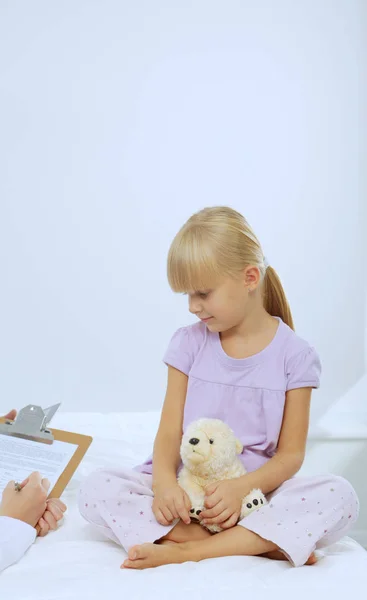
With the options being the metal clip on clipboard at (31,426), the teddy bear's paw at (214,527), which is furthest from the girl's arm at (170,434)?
the metal clip on clipboard at (31,426)

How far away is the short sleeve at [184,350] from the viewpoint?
1599mm

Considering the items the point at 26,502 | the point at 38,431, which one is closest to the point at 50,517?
the point at 26,502

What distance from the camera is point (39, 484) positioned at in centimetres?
137

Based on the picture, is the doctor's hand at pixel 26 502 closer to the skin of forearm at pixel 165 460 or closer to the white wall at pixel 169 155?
the skin of forearm at pixel 165 460

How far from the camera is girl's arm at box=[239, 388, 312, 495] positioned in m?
1.38

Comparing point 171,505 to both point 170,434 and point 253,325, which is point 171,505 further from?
point 253,325

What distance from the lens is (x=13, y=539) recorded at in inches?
48.6

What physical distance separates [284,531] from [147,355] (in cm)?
162

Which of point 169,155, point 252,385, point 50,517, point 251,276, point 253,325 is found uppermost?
point 169,155

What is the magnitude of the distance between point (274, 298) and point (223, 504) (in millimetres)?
487

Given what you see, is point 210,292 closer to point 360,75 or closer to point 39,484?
point 39,484

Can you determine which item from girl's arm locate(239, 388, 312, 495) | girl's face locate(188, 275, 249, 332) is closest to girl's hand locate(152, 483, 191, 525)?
girl's arm locate(239, 388, 312, 495)

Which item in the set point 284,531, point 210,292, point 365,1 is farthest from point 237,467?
point 365,1

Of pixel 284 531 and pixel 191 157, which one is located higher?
pixel 191 157
